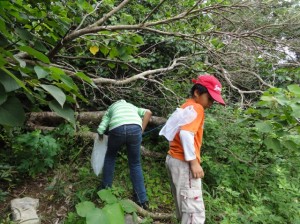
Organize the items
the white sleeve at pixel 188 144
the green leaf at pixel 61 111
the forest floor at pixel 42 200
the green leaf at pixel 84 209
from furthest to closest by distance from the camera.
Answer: the forest floor at pixel 42 200
the white sleeve at pixel 188 144
the green leaf at pixel 84 209
the green leaf at pixel 61 111

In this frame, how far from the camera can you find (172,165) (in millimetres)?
2758

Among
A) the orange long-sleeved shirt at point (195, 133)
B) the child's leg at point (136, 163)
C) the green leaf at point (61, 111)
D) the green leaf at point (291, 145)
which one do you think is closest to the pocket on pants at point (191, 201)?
the orange long-sleeved shirt at point (195, 133)

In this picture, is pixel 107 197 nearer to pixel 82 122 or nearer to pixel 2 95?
pixel 2 95

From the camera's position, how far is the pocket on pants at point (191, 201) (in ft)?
8.59

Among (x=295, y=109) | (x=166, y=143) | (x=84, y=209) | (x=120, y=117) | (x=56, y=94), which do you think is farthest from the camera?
(x=166, y=143)

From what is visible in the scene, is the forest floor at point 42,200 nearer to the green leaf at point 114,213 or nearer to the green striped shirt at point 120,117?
the green striped shirt at point 120,117

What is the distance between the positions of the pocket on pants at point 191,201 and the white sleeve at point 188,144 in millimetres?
324

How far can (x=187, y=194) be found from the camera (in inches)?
104

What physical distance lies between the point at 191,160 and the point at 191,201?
37 centimetres

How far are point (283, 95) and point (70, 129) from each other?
8.93ft

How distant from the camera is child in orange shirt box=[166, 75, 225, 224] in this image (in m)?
2.55

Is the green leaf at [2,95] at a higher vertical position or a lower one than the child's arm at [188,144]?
higher

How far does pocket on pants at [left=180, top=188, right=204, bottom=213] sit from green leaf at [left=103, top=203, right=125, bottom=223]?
64cm

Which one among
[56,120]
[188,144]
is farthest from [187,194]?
[56,120]
